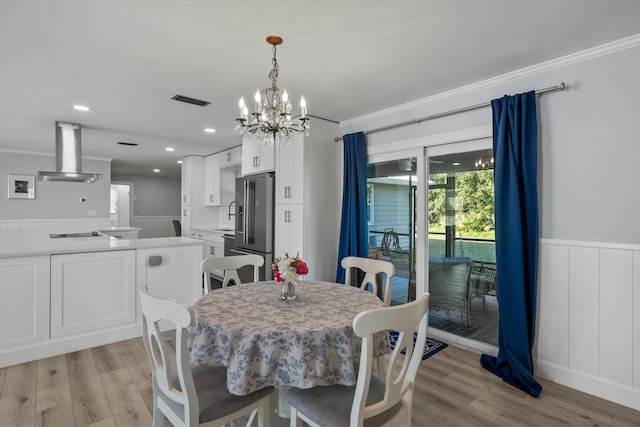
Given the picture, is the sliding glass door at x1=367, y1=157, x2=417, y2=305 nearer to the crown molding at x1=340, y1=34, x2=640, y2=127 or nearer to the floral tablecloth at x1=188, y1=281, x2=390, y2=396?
the crown molding at x1=340, y1=34, x2=640, y2=127

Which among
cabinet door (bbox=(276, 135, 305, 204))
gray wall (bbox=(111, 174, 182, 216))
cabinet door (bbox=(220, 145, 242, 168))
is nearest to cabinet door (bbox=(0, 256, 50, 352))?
cabinet door (bbox=(276, 135, 305, 204))

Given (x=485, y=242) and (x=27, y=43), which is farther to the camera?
(x=485, y=242)

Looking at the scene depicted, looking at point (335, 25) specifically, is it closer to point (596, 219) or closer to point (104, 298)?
point (596, 219)

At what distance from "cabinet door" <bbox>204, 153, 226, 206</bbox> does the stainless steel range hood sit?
2363mm

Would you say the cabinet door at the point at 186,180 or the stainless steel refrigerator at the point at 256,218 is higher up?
the cabinet door at the point at 186,180

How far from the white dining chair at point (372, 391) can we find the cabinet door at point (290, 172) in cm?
265

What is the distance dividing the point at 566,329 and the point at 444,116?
2069 millimetres

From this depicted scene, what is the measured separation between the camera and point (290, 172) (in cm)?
406

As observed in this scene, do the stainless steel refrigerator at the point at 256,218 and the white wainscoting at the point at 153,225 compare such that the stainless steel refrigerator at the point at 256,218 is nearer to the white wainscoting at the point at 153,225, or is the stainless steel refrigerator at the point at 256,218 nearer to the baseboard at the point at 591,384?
the baseboard at the point at 591,384

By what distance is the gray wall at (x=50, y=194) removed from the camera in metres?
6.14

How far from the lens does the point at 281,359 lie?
141 centimetres

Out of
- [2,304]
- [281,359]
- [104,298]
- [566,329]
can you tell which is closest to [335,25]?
[281,359]

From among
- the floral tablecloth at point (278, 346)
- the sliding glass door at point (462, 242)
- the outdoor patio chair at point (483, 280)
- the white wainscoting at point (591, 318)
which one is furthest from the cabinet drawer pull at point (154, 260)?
the white wainscoting at point (591, 318)

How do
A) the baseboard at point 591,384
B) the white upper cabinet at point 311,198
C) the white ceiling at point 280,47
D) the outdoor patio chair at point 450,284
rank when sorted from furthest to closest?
the white upper cabinet at point 311,198 → the outdoor patio chair at point 450,284 → the baseboard at point 591,384 → the white ceiling at point 280,47
